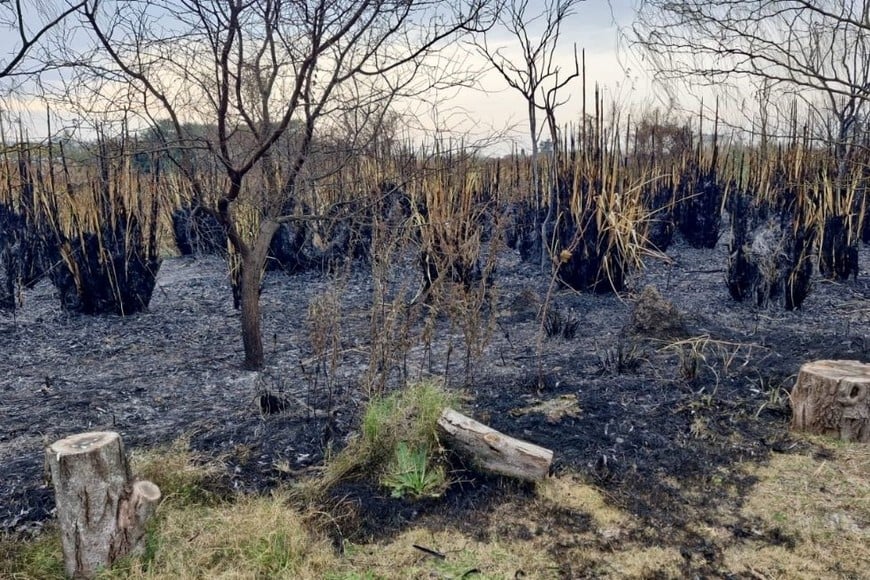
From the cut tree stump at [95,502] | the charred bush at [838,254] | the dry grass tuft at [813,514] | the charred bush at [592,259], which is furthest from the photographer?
the charred bush at [838,254]

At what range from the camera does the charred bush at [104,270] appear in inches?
235

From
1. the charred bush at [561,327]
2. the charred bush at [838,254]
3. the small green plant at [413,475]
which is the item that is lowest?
the small green plant at [413,475]

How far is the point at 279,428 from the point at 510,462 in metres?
1.17

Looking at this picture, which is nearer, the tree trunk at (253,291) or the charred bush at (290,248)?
the tree trunk at (253,291)

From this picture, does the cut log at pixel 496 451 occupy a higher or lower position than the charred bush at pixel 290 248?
lower

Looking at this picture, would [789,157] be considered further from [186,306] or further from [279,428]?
[186,306]

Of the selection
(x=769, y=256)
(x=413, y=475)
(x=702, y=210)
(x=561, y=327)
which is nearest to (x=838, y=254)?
(x=769, y=256)

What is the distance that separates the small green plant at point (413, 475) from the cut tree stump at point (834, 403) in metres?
1.79

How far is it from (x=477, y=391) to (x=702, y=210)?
6965 mm

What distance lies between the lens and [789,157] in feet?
20.0

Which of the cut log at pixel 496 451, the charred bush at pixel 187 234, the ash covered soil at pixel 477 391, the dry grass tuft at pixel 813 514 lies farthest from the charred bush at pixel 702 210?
the cut log at pixel 496 451

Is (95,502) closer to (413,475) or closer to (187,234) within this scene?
(413,475)

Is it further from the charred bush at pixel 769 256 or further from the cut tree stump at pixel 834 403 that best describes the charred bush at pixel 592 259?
the cut tree stump at pixel 834 403

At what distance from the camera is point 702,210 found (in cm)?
967
